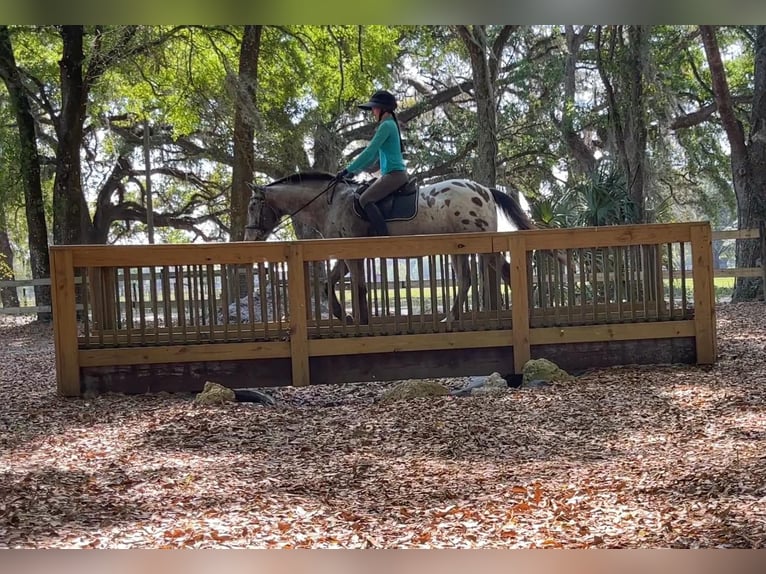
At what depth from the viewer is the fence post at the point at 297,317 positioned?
6746mm

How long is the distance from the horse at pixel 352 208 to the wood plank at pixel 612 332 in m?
1.59

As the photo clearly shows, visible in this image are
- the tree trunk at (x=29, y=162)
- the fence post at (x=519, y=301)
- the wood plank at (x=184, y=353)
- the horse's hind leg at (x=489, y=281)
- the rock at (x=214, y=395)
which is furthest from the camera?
the tree trunk at (x=29, y=162)

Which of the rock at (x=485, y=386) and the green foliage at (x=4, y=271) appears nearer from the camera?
Result: the rock at (x=485, y=386)

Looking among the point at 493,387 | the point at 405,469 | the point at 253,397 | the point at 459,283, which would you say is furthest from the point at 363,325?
the point at 405,469

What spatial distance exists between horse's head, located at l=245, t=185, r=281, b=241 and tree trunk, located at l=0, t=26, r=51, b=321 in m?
8.45

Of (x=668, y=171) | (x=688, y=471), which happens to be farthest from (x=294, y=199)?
(x=668, y=171)

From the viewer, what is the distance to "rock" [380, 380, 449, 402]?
20.3 feet

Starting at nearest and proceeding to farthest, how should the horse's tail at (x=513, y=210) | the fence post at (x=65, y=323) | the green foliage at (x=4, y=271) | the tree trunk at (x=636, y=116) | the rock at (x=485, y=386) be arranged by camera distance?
the rock at (x=485, y=386), the fence post at (x=65, y=323), the horse's tail at (x=513, y=210), the tree trunk at (x=636, y=116), the green foliage at (x=4, y=271)

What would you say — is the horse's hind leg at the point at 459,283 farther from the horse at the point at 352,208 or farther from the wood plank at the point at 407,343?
the horse at the point at 352,208

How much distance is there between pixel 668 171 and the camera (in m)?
21.7

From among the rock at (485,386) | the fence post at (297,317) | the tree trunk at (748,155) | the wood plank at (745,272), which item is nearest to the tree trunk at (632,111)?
the tree trunk at (748,155)

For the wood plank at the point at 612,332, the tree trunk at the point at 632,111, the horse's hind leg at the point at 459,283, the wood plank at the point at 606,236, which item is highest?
the tree trunk at the point at 632,111

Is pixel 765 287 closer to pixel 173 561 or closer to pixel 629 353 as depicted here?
pixel 629 353

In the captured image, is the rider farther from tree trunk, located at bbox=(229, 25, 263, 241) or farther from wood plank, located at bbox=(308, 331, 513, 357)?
tree trunk, located at bbox=(229, 25, 263, 241)
